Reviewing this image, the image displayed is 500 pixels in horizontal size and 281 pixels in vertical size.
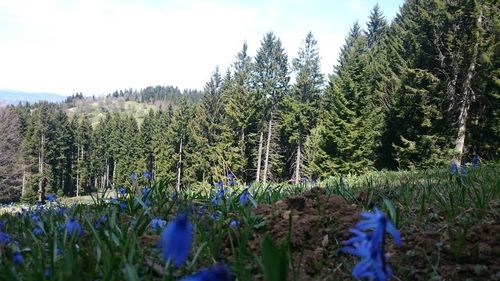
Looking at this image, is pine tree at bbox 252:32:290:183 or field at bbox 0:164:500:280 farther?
pine tree at bbox 252:32:290:183

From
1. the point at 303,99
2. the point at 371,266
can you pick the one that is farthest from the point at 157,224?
the point at 303,99

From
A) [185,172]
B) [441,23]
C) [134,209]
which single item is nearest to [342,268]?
[134,209]

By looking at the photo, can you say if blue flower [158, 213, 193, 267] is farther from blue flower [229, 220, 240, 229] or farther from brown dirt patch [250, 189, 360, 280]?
blue flower [229, 220, 240, 229]

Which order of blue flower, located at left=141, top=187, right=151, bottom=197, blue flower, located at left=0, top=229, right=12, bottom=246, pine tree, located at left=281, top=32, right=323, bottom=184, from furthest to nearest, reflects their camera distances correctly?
1. pine tree, located at left=281, top=32, right=323, bottom=184
2. blue flower, located at left=141, top=187, right=151, bottom=197
3. blue flower, located at left=0, top=229, right=12, bottom=246

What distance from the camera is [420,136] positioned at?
25.6 meters

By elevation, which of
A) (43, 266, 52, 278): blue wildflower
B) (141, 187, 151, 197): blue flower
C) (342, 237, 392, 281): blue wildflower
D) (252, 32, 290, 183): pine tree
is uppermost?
(252, 32, 290, 183): pine tree

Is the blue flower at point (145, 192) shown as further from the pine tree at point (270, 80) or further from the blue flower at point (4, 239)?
the pine tree at point (270, 80)

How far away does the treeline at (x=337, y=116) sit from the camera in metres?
22.5

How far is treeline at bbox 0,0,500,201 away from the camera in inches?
887

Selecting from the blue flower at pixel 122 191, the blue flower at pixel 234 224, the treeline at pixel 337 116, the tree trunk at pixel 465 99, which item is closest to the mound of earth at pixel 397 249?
the blue flower at pixel 234 224

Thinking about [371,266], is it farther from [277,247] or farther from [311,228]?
[311,228]

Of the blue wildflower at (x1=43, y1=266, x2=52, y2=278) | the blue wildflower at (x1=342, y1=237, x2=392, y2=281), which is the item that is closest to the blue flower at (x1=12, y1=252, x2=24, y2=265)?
the blue wildflower at (x1=43, y1=266, x2=52, y2=278)

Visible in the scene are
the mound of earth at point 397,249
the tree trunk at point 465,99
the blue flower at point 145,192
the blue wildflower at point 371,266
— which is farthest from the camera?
the tree trunk at point 465,99

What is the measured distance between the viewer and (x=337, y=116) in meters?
32.3
